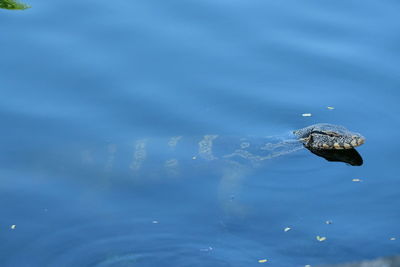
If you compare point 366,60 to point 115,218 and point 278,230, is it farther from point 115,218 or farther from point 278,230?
point 115,218

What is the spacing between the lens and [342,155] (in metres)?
10.4

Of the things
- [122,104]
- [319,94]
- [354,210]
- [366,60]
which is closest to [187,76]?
[122,104]

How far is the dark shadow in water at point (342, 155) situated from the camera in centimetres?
1014

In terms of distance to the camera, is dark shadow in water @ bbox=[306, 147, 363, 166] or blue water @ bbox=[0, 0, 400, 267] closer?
blue water @ bbox=[0, 0, 400, 267]

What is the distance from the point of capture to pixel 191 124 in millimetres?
10688

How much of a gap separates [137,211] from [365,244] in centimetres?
Answer: 266

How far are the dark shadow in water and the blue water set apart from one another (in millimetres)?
135

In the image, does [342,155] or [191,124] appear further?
[191,124]

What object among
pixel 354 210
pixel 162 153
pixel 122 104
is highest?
pixel 122 104

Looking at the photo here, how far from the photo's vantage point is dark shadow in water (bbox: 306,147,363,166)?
33.3ft

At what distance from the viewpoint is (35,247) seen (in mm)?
A: 8172

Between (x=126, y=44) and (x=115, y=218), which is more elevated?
(x=126, y=44)

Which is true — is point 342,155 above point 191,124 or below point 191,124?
below

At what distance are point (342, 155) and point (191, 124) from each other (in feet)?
7.08
